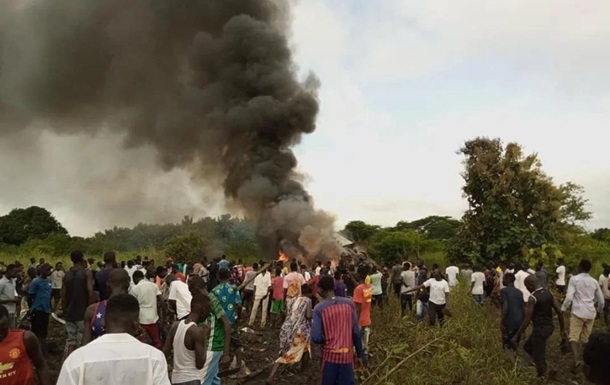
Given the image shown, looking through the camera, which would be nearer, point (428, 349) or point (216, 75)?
point (428, 349)

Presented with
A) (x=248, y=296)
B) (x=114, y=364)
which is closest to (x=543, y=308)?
(x=114, y=364)

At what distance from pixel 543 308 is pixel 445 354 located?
1453 millimetres

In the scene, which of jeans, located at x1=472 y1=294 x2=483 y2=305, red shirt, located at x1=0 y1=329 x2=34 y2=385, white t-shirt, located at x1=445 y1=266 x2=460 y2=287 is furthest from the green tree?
red shirt, located at x1=0 y1=329 x2=34 y2=385

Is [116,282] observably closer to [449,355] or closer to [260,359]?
[449,355]

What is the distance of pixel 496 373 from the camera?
701 centimetres

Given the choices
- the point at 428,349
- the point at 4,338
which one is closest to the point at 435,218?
the point at 428,349

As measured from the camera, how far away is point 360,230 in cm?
4450

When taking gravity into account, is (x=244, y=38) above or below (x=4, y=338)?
above

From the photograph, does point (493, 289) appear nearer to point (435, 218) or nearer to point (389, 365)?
point (389, 365)

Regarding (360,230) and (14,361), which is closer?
(14,361)

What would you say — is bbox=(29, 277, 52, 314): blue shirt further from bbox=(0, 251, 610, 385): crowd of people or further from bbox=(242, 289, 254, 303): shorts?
bbox=(242, 289, 254, 303): shorts

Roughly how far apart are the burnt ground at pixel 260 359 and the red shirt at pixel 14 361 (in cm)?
440

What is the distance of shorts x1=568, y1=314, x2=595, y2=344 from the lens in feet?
26.6

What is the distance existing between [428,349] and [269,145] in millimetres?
20866
